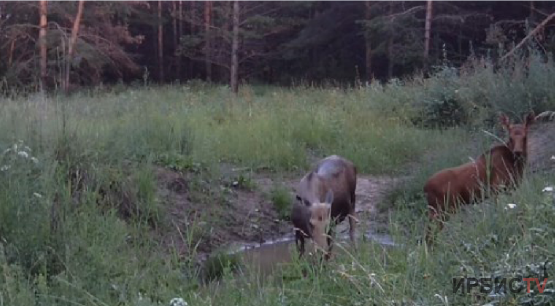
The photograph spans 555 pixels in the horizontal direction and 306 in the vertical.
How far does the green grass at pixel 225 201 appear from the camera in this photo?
17.2 ft

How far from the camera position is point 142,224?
8.52m

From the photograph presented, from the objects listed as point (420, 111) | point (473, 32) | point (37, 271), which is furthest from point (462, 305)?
point (473, 32)

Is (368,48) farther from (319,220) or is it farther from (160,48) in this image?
(319,220)

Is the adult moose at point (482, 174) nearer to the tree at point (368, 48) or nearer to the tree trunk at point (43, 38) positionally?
the tree trunk at point (43, 38)

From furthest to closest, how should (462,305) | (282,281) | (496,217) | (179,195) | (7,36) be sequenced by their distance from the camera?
(7,36) → (179,195) → (282,281) → (496,217) → (462,305)

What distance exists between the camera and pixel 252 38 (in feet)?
120

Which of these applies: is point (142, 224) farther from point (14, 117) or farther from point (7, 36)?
point (7, 36)

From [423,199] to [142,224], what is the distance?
3.64 meters

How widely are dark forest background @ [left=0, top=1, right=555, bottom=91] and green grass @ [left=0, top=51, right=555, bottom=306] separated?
1011cm

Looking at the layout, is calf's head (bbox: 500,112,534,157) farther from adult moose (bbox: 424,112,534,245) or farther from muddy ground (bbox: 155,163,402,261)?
muddy ground (bbox: 155,163,402,261)

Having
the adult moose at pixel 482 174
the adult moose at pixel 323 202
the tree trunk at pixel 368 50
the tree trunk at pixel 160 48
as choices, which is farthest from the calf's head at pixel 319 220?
the tree trunk at pixel 160 48

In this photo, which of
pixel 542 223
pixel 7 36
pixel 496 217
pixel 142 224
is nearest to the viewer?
pixel 542 223

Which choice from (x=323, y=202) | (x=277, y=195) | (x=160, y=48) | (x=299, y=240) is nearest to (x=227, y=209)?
(x=277, y=195)

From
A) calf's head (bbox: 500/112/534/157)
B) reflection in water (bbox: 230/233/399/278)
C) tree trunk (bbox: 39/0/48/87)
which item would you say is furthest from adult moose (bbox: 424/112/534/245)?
tree trunk (bbox: 39/0/48/87)
